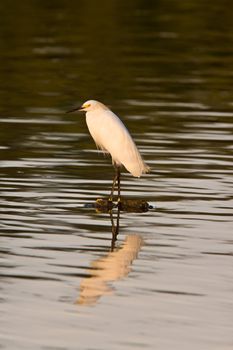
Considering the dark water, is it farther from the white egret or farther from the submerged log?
the white egret

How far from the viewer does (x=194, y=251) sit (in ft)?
43.8

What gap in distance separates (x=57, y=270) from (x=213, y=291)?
4.82 ft

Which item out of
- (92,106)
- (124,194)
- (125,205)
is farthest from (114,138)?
(125,205)

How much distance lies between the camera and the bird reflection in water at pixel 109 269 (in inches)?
462

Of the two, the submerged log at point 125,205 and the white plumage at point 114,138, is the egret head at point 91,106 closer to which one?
the white plumage at point 114,138

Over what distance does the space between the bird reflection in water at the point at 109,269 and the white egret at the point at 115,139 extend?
1.55m

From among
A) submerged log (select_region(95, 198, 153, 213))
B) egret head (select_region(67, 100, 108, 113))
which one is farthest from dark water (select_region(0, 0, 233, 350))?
egret head (select_region(67, 100, 108, 113))

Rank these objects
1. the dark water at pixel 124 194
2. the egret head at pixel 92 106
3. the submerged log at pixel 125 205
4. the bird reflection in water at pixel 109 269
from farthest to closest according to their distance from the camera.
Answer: the egret head at pixel 92 106 → the submerged log at pixel 125 205 → the bird reflection in water at pixel 109 269 → the dark water at pixel 124 194

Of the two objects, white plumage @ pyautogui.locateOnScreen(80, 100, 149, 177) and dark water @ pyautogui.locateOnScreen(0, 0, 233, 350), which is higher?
white plumage @ pyautogui.locateOnScreen(80, 100, 149, 177)

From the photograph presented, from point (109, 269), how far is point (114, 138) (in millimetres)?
3807

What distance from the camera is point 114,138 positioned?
16.3 metres

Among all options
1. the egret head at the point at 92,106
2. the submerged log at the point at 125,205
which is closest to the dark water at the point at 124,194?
the submerged log at the point at 125,205

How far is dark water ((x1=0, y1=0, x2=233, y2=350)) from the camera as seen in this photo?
35.8ft

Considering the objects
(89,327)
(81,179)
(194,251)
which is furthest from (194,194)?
(89,327)
